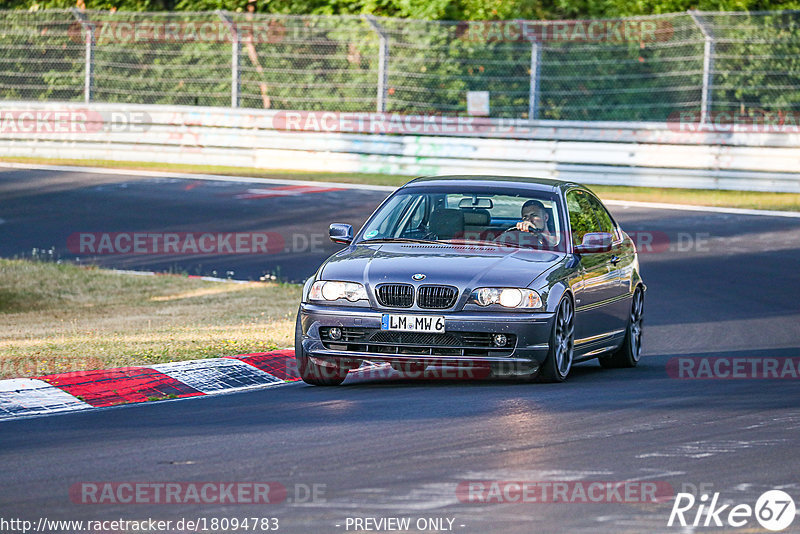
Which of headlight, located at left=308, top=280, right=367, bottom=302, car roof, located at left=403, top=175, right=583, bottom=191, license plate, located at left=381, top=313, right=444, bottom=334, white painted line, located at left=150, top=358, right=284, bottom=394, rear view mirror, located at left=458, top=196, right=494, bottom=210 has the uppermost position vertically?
car roof, located at left=403, top=175, right=583, bottom=191

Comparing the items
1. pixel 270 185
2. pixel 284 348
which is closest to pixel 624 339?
pixel 284 348

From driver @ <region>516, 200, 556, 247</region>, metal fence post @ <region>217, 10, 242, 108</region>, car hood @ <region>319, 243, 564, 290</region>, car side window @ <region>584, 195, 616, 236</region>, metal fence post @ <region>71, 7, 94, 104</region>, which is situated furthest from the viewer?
metal fence post @ <region>71, 7, 94, 104</region>

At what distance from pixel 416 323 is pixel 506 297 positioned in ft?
2.04

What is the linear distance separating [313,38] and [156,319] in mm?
15365

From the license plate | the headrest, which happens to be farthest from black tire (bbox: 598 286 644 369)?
the license plate

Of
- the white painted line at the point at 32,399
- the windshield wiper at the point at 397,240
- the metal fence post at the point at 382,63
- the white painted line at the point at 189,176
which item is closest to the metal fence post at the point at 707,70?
the white painted line at the point at 189,176

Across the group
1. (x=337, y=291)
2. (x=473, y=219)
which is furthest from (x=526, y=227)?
(x=337, y=291)

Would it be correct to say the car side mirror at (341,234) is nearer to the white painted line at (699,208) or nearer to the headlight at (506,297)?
the headlight at (506,297)

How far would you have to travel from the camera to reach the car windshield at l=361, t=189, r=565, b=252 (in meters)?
10.1

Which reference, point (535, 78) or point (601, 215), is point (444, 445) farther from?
point (535, 78)

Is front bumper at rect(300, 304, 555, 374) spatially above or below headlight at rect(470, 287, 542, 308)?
below

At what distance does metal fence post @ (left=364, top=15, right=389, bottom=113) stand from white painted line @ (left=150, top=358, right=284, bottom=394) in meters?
17.5

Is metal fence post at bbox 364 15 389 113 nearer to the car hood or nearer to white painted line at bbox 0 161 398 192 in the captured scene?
white painted line at bbox 0 161 398 192

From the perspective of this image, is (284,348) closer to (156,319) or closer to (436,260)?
(436,260)
